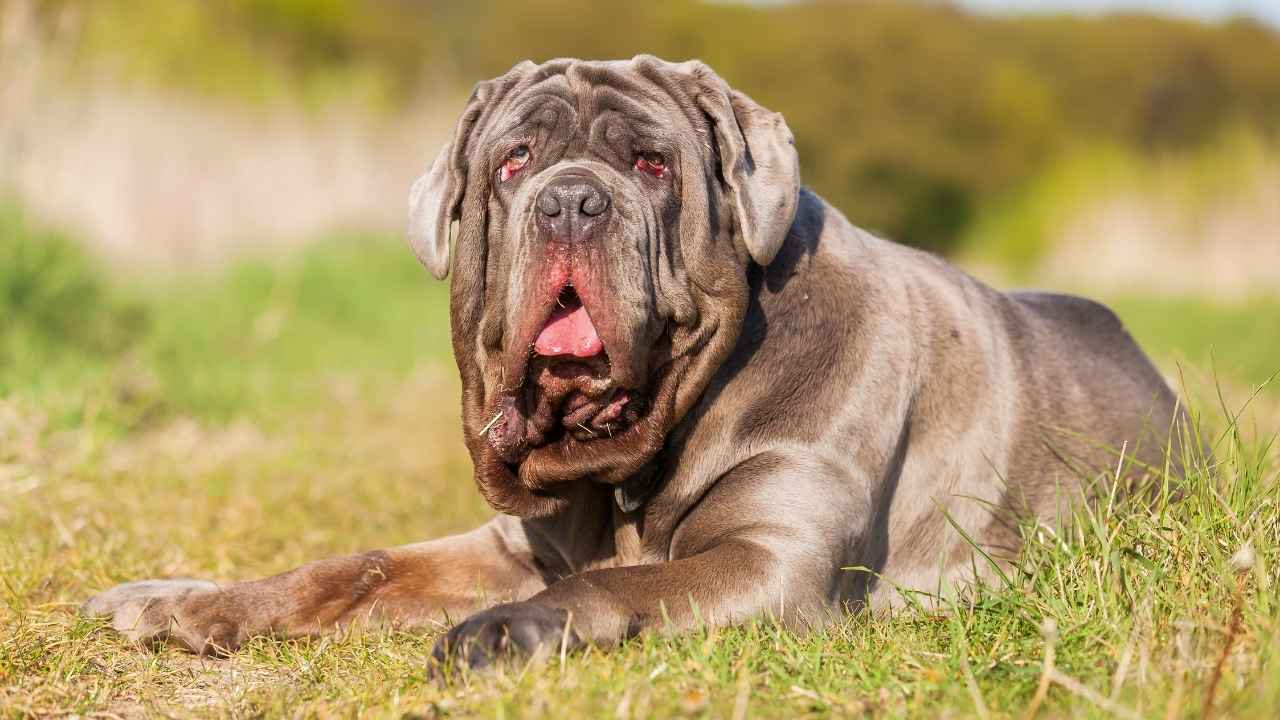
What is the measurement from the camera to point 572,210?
3.13m

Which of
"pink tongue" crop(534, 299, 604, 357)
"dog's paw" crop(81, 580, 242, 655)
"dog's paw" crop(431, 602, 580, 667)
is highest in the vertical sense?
"pink tongue" crop(534, 299, 604, 357)

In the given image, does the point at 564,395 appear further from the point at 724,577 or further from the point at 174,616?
the point at 174,616

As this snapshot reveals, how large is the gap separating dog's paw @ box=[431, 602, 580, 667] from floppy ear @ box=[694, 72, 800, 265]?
114cm

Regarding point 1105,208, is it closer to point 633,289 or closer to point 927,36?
point 927,36

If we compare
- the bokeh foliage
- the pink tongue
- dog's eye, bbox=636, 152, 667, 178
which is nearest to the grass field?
the pink tongue

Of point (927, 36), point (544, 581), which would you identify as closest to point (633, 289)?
point (544, 581)

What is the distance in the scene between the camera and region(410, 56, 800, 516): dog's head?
3.17 m

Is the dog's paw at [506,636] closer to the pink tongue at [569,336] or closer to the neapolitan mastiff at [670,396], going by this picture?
the neapolitan mastiff at [670,396]

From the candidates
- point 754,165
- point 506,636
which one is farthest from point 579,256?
point 506,636

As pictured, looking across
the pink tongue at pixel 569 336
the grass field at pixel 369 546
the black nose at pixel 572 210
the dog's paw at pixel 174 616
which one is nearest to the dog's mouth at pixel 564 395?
the pink tongue at pixel 569 336

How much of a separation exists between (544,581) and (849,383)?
1.10 meters

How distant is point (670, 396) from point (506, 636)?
894mm

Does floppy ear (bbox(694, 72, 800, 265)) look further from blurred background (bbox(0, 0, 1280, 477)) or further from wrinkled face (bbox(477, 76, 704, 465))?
blurred background (bbox(0, 0, 1280, 477))

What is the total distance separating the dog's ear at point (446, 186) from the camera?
3.62m
